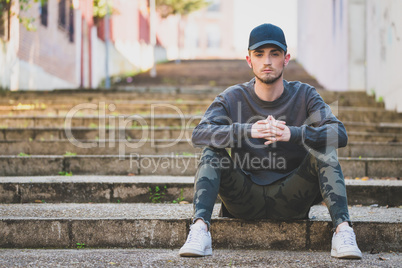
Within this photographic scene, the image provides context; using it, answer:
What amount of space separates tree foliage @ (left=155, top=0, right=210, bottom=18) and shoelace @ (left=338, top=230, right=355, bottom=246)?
1112 inches

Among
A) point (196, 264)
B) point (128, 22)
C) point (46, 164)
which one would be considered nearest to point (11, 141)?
point (46, 164)

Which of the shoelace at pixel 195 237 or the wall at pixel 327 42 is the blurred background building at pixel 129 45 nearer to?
the wall at pixel 327 42

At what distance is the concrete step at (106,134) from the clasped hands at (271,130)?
2954 millimetres

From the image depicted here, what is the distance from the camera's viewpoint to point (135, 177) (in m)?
4.52

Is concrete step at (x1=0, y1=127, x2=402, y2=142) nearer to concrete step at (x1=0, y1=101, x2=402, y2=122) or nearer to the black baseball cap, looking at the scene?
concrete step at (x1=0, y1=101, x2=402, y2=122)

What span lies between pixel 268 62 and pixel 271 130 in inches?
18.8

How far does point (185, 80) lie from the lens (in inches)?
586

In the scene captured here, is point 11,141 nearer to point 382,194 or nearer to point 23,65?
point 382,194

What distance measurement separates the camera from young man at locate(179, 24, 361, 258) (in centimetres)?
290

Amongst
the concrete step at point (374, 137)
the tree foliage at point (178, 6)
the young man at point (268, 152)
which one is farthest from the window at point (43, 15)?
the tree foliage at point (178, 6)

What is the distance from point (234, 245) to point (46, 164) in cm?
237

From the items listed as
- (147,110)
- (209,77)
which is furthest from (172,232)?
(209,77)

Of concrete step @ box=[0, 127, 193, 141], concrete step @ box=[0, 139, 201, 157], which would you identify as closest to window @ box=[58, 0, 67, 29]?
concrete step @ box=[0, 127, 193, 141]

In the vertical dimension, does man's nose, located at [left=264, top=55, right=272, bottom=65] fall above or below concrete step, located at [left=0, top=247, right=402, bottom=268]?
above
